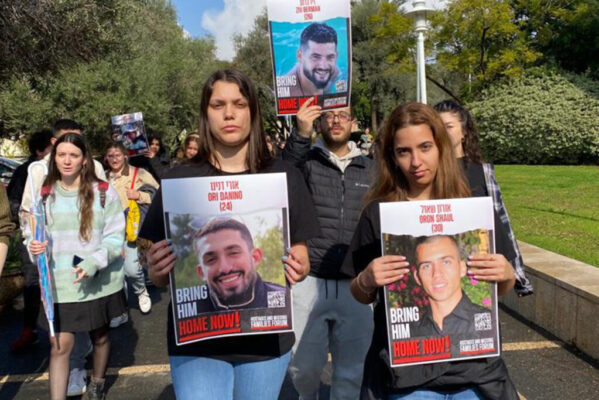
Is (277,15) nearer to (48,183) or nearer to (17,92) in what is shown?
(48,183)

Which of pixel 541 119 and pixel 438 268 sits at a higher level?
pixel 541 119

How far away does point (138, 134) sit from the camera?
290 inches

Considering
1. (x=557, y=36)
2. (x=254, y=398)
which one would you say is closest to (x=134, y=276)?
(x=254, y=398)

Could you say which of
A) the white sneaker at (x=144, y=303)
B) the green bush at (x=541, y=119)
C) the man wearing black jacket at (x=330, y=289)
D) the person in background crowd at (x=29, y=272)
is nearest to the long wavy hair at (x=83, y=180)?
the man wearing black jacket at (x=330, y=289)

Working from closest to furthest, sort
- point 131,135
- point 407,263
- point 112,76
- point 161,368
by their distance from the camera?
point 407,263, point 161,368, point 131,135, point 112,76

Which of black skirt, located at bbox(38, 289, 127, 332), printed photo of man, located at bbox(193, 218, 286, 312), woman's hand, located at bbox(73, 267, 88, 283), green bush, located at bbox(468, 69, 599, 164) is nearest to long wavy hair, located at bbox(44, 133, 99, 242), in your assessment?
woman's hand, located at bbox(73, 267, 88, 283)

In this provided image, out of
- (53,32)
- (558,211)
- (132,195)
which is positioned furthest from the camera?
(53,32)

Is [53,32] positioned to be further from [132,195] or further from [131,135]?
[132,195]

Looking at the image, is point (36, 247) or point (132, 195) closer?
point (36, 247)

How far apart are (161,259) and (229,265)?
0.79ft

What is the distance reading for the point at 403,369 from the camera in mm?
1833

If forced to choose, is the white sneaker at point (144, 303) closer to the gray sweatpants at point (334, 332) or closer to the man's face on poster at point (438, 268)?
the gray sweatpants at point (334, 332)

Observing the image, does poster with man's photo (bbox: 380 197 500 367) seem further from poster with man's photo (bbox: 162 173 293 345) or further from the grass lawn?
the grass lawn

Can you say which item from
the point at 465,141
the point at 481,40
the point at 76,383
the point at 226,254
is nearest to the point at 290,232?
the point at 226,254
